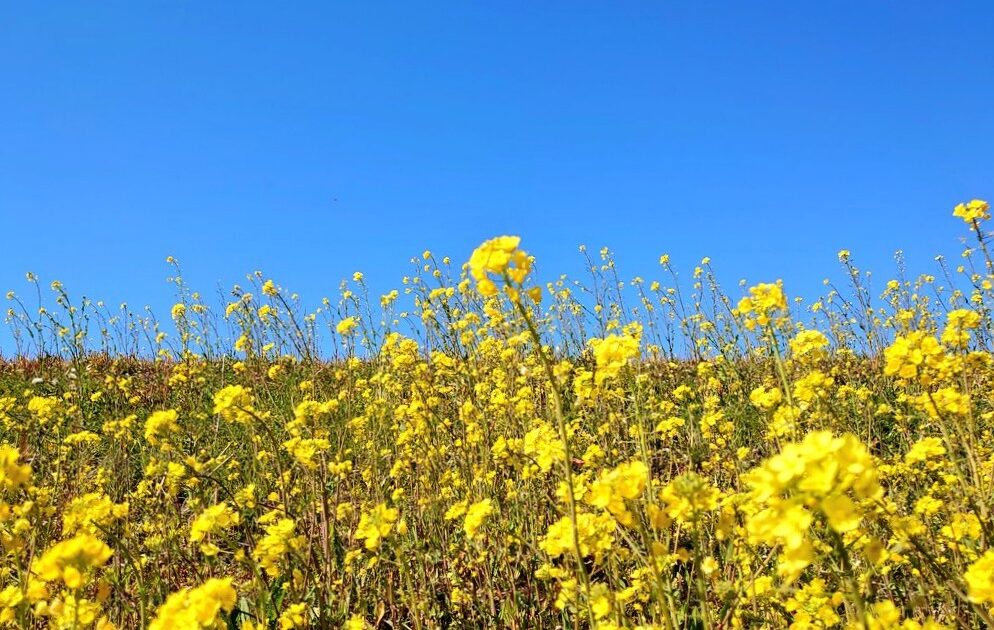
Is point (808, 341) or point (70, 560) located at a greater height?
point (808, 341)

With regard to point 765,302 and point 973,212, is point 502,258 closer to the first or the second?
point 765,302

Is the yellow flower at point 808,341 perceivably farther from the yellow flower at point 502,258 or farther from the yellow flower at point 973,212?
the yellow flower at point 502,258

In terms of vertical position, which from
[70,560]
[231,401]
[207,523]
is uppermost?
[231,401]

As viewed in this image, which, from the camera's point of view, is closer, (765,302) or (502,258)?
(502,258)

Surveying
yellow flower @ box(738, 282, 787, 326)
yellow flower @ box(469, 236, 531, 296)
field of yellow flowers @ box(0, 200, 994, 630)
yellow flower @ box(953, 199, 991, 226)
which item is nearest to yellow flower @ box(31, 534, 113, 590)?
field of yellow flowers @ box(0, 200, 994, 630)

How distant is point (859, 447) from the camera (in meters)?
1.09

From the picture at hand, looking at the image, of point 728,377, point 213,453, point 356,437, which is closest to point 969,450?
point 356,437

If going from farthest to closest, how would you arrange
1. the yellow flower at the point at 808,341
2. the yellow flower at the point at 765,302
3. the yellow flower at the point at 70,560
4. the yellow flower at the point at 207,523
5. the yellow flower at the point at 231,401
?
1. the yellow flower at the point at 808,341
2. the yellow flower at the point at 231,401
3. the yellow flower at the point at 765,302
4. the yellow flower at the point at 207,523
5. the yellow flower at the point at 70,560

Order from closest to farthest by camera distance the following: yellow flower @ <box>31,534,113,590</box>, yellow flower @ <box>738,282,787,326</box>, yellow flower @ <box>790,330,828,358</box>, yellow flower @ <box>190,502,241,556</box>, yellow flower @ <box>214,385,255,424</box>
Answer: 1. yellow flower @ <box>31,534,113,590</box>
2. yellow flower @ <box>190,502,241,556</box>
3. yellow flower @ <box>738,282,787,326</box>
4. yellow flower @ <box>214,385,255,424</box>
5. yellow flower @ <box>790,330,828,358</box>

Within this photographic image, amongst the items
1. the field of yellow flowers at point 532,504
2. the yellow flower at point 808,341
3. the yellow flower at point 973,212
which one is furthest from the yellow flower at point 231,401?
the yellow flower at point 973,212

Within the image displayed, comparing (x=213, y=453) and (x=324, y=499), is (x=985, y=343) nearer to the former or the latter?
(x=324, y=499)

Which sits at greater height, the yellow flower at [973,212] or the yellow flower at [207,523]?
the yellow flower at [973,212]

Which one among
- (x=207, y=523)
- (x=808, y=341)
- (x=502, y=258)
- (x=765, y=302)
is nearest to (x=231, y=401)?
(x=207, y=523)

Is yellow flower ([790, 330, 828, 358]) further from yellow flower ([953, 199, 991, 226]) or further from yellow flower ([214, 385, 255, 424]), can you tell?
yellow flower ([214, 385, 255, 424])
